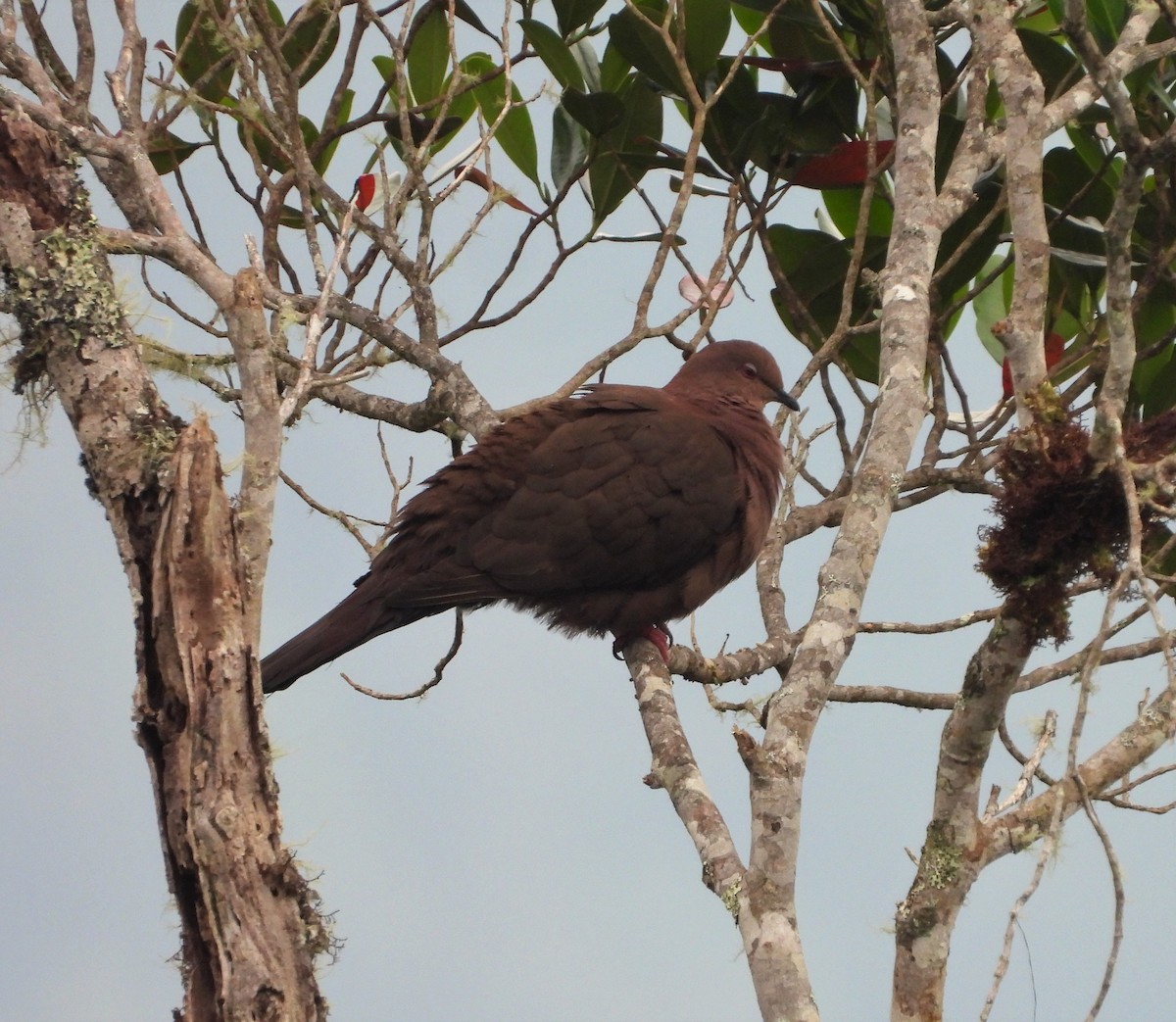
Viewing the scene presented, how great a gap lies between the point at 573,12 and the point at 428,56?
53 cm

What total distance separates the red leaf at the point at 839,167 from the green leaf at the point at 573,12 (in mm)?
876

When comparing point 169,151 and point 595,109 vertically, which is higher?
point 169,151

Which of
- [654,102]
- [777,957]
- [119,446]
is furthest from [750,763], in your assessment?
[654,102]

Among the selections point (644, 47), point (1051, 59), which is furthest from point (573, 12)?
point (1051, 59)

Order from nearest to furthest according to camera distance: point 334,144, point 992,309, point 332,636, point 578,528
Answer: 1. point 332,636
2. point 578,528
3. point 334,144
4. point 992,309

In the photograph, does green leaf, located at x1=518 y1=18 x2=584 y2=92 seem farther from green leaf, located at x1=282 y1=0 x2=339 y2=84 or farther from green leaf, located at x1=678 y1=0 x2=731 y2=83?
green leaf, located at x1=282 y1=0 x2=339 y2=84

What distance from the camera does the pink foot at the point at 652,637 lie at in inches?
155

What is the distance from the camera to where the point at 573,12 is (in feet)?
15.0

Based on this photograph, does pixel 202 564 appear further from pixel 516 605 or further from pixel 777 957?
pixel 516 605

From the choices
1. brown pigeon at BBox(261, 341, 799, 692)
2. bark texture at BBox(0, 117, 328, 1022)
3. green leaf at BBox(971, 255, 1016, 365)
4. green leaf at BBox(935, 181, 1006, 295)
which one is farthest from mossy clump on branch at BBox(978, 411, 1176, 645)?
green leaf at BBox(971, 255, 1016, 365)

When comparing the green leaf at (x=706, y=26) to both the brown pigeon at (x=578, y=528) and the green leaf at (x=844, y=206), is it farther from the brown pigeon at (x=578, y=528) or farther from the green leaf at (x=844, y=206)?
the brown pigeon at (x=578, y=528)

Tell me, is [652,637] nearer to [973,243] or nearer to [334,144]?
[973,243]

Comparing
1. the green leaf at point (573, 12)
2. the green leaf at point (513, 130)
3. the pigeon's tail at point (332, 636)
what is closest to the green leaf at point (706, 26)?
the green leaf at point (573, 12)

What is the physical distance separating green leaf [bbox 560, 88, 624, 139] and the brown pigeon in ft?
3.09
